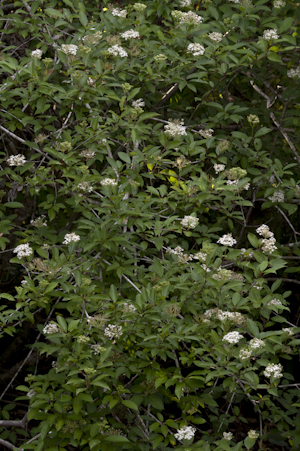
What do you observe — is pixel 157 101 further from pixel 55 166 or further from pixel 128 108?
pixel 55 166

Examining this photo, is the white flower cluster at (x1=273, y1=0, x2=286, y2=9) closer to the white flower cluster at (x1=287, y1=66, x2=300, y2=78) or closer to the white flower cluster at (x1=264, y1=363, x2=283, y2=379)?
the white flower cluster at (x1=287, y1=66, x2=300, y2=78)

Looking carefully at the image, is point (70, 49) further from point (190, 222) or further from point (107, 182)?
point (190, 222)

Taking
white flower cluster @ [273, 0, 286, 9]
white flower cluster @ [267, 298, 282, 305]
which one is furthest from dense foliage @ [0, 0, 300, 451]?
white flower cluster @ [273, 0, 286, 9]

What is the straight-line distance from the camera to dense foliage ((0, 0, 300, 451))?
7.90 feet

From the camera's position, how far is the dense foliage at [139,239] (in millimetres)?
2408

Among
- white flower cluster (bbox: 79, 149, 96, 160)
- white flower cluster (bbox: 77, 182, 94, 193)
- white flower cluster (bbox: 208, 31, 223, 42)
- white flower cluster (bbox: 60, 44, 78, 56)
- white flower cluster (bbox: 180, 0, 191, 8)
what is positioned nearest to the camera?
white flower cluster (bbox: 77, 182, 94, 193)

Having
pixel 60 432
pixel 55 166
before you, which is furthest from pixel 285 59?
pixel 60 432

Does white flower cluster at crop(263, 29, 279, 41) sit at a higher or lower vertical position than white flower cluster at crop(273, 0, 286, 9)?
lower

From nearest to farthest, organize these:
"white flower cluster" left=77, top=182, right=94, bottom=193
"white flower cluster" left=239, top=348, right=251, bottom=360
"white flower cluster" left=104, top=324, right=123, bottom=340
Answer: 1. "white flower cluster" left=239, top=348, right=251, bottom=360
2. "white flower cluster" left=104, top=324, right=123, bottom=340
3. "white flower cluster" left=77, top=182, right=94, bottom=193

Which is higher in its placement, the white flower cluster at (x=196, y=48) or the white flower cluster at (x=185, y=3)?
the white flower cluster at (x=185, y=3)

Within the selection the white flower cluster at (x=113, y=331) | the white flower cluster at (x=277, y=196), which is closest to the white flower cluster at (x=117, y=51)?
the white flower cluster at (x=277, y=196)

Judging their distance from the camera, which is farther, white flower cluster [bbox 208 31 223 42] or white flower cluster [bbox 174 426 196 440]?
white flower cluster [bbox 208 31 223 42]

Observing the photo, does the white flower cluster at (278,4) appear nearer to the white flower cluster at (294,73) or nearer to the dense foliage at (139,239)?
the dense foliage at (139,239)

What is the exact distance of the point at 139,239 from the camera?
3.04 meters
